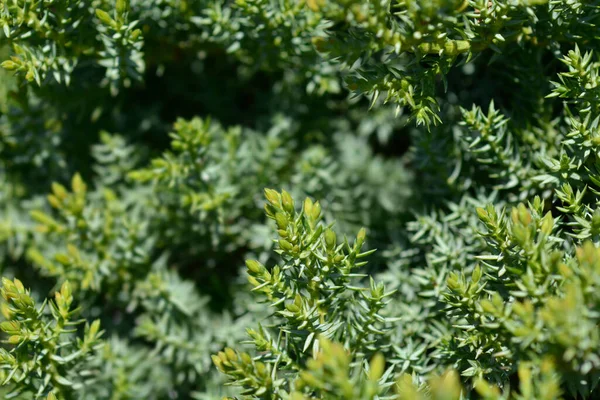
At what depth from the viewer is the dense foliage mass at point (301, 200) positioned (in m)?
0.81

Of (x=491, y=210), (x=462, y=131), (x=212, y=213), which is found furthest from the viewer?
(x=212, y=213)

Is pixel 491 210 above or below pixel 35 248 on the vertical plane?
above

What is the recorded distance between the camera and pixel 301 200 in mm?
1166

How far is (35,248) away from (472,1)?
3.25ft

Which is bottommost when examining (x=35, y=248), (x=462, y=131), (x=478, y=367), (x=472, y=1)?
(x=35, y=248)

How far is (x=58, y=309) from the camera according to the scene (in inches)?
36.6

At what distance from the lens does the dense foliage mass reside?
0.81m

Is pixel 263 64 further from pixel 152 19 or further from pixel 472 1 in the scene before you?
pixel 472 1

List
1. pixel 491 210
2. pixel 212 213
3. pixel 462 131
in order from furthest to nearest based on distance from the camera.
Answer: pixel 212 213
pixel 462 131
pixel 491 210

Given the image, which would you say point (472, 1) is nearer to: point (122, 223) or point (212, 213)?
point (212, 213)

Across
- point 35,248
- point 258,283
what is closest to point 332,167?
point 258,283

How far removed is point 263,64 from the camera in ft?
3.84

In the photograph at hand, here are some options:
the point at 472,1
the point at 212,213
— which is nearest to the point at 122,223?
the point at 212,213

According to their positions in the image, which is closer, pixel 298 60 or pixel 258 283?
pixel 258 283
